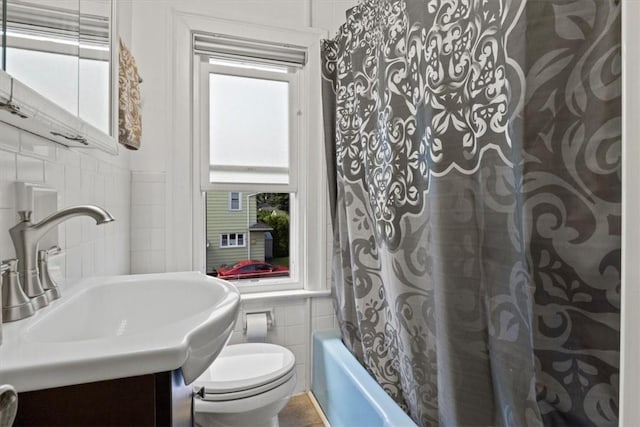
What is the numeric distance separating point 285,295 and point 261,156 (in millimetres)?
764

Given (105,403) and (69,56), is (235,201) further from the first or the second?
(105,403)

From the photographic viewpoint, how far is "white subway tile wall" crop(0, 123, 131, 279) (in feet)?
2.20

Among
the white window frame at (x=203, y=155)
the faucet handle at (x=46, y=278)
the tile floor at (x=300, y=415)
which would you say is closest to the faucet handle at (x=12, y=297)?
the faucet handle at (x=46, y=278)

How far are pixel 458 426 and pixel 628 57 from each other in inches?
36.8

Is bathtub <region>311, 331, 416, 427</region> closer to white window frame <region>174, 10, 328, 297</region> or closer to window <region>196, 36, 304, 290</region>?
white window frame <region>174, 10, 328, 297</region>

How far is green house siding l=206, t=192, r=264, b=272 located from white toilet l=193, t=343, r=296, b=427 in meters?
0.63

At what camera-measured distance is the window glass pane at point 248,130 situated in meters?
1.82

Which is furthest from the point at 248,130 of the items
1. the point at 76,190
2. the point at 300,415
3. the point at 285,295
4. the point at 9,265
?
the point at 300,415

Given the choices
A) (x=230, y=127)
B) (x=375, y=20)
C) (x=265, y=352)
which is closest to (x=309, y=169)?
(x=230, y=127)

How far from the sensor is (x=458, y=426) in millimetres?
926

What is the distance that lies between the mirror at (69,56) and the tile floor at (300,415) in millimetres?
1448

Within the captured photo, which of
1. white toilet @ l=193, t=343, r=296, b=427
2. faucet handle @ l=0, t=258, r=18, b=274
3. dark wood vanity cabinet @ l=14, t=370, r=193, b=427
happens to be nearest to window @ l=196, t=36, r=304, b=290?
white toilet @ l=193, t=343, r=296, b=427

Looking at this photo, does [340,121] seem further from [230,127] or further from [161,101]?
[161,101]

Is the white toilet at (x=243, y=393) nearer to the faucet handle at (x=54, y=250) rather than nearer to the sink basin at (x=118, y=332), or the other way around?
the sink basin at (x=118, y=332)
